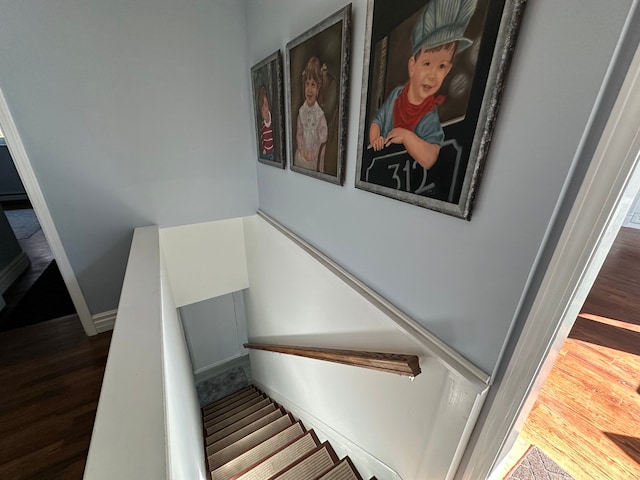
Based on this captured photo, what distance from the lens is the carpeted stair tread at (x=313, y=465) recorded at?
5.49ft

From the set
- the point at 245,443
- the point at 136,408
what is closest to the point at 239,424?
the point at 245,443

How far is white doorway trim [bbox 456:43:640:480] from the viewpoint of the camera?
0.49 metres

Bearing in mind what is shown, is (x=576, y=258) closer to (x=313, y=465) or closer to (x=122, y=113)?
(x=313, y=465)

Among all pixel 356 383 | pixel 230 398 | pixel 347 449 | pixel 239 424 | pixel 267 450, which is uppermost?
pixel 356 383

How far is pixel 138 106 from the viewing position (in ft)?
6.02

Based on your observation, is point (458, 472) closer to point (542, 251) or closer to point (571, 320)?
point (571, 320)

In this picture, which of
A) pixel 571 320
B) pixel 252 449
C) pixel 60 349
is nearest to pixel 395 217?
pixel 571 320

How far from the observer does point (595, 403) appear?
164cm

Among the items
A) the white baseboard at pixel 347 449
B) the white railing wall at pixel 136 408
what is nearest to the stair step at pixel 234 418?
the white baseboard at pixel 347 449

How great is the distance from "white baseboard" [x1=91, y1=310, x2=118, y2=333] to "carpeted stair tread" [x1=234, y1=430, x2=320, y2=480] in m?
1.51

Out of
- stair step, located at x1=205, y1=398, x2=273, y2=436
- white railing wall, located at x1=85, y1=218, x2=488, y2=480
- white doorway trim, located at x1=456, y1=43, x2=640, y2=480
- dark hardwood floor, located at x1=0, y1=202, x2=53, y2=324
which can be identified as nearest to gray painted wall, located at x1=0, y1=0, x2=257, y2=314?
white railing wall, located at x1=85, y1=218, x2=488, y2=480

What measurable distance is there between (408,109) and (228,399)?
13.2 ft

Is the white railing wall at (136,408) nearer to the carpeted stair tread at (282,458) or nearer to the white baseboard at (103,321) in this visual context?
the carpeted stair tread at (282,458)

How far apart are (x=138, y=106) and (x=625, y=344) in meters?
4.04
